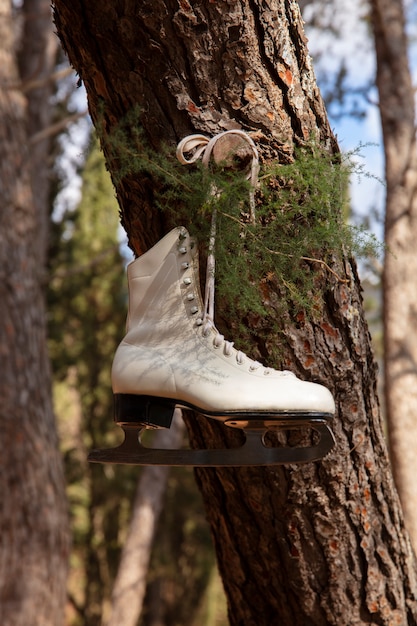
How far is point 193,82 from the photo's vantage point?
1348 mm

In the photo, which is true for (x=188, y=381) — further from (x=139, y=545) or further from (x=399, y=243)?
(x=139, y=545)

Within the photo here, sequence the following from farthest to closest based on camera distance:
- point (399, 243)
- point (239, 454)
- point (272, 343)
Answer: point (399, 243), point (272, 343), point (239, 454)

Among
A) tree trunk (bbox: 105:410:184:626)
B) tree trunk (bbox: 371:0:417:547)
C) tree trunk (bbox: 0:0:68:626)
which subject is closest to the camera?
tree trunk (bbox: 371:0:417:547)

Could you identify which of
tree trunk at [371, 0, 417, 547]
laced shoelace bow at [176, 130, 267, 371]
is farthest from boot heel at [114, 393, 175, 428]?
tree trunk at [371, 0, 417, 547]

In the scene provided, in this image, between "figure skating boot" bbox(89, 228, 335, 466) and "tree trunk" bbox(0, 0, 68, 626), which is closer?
"figure skating boot" bbox(89, 228, 335, 466)

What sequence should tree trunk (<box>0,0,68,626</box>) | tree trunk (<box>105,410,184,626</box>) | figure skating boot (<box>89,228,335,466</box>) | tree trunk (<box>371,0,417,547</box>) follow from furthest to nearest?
tree trunk (<box>105,410,184,626</box>) → tree trunk (<box>0,0,68,626</box>) → tree trunk (<box>371,0,417,547</box>) → figure skating boot (<box>89,228,335,466</box>)

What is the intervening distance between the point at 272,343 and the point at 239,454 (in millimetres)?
306

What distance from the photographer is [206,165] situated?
1289 mm

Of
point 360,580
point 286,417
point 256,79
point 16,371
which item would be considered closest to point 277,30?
point 256,79

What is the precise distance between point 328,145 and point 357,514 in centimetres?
85

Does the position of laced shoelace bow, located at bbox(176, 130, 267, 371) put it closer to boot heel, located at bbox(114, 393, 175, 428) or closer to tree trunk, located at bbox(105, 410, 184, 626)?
boot heel, located at bbox(114, 393, 175, 428)

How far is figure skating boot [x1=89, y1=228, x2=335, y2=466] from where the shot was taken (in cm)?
123

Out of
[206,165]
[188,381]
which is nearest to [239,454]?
[188,381]

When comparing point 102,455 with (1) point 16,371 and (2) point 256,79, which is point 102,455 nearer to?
(2) point 256,79
